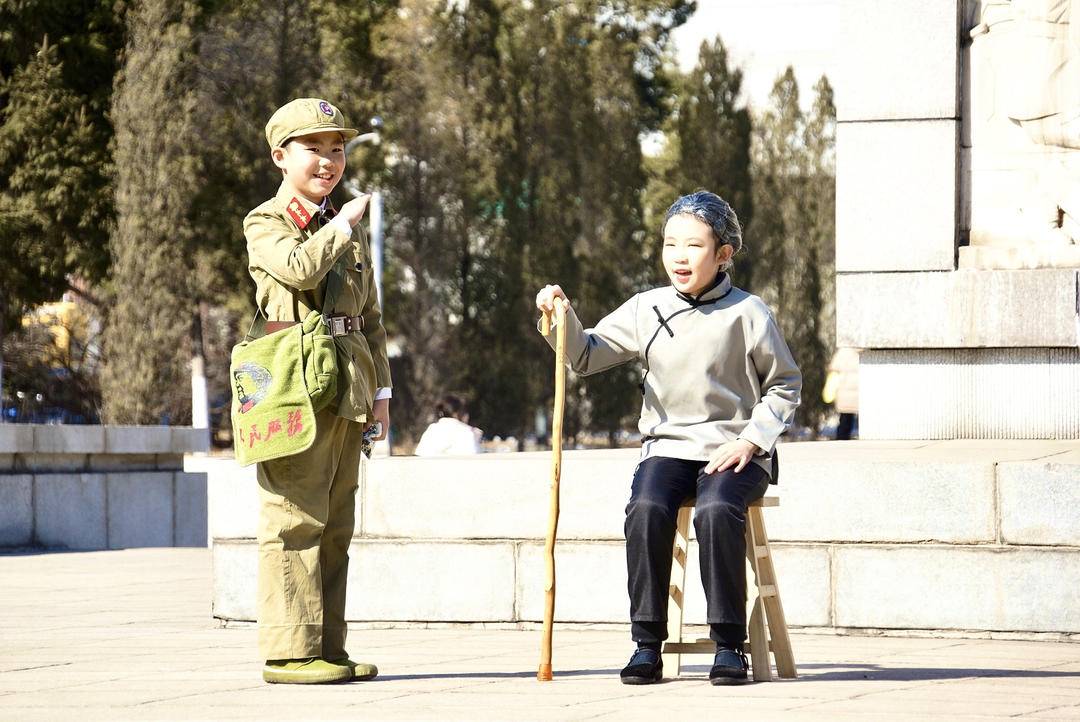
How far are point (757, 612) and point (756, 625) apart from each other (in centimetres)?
5

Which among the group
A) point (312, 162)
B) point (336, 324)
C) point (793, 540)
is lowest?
point (793, 540)

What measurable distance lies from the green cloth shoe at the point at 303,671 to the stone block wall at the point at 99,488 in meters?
8.14

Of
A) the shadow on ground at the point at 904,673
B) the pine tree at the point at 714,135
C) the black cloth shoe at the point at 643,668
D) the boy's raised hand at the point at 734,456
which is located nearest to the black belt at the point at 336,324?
the boy's raised hand at the point at 734,456

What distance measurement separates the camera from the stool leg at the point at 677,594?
6.00 metres

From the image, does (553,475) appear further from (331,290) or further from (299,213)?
(299,213)

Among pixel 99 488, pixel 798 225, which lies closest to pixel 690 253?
pixel 99 488

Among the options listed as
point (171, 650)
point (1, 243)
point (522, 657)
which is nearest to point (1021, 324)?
point (522, 657)

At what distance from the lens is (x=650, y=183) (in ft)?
137

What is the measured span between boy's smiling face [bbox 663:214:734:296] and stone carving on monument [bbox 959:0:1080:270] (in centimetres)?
417

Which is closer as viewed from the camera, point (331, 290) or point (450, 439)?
point (331, 290)

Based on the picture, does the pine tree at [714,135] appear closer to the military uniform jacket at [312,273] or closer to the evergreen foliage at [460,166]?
the evergreen foliage at [460,166]

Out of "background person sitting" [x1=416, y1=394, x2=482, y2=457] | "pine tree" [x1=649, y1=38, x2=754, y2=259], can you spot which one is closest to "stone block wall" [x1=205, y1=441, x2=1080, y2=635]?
"background person sitting" [x1=416, y1=394, x2=482, y2=457]

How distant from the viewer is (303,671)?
19.4ft

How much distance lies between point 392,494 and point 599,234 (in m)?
29.7
